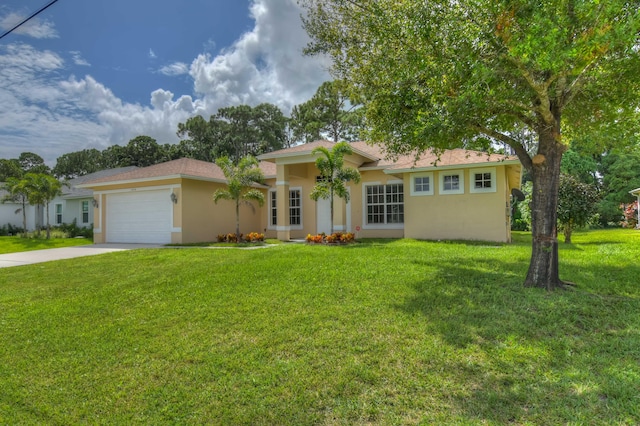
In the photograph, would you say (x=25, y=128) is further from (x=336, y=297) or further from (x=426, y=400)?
(x=426, y=400)

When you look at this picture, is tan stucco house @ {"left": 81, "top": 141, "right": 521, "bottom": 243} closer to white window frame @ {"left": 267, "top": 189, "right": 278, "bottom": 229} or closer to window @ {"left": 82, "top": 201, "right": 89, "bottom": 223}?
white window frame @ {"left": 267, "top": 189, "right": 278, "bottom": 229}

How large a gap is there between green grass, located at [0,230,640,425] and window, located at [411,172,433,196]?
7.07 metres

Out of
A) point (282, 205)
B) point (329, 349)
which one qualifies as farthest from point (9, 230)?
point (329, 349)

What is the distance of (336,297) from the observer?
581 cm

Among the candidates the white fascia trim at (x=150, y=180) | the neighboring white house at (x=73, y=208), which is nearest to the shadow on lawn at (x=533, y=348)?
the white fascia trim at (x=150, y=180)

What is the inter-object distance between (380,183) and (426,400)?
13.2 meters

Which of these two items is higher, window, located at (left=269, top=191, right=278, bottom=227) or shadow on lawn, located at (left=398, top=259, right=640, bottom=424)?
window, located at (left=269, top=191, right=278, bottom=227)

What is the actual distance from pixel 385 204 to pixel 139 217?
10.9m

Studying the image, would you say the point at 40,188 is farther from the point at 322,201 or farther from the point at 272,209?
the point at 322,201

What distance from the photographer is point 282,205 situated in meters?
15.6

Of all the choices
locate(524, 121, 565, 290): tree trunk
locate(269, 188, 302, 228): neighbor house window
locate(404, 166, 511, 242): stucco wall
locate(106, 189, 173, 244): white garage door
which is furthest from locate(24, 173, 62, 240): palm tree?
locate(524, 121, 565, 290): tree trunk

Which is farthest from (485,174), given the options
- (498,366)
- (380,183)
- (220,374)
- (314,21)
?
(220,374)

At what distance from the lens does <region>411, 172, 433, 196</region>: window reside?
46.3 ft

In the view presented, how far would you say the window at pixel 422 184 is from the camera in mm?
14102
